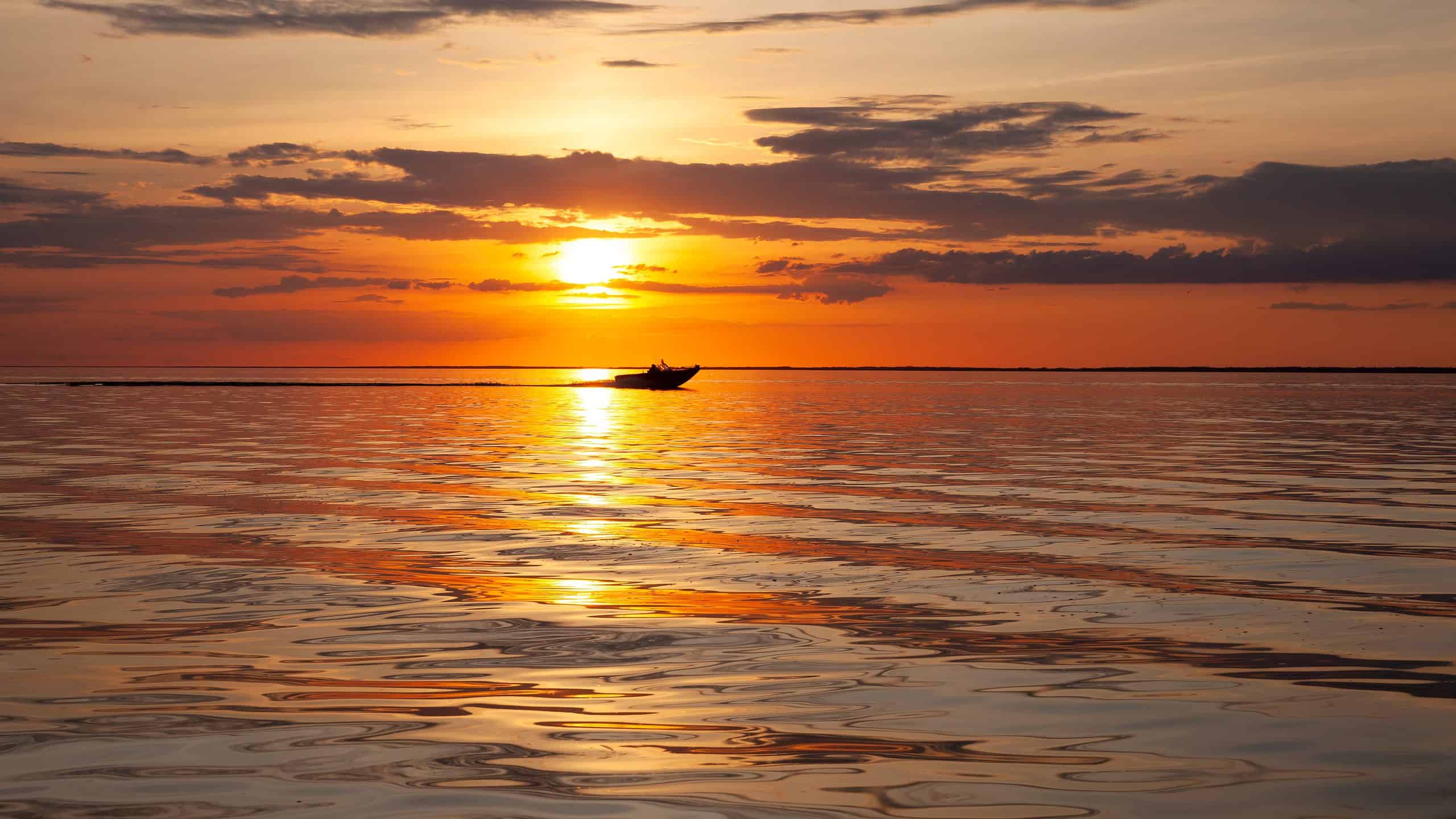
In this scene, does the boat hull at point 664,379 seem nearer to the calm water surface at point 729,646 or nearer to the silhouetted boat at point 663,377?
the silhouetted boat at point 663,377

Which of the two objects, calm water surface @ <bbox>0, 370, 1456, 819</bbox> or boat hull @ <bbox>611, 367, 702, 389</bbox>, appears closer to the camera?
calm water surface @ <bbox>0, 370, 1456, 819</bbox>

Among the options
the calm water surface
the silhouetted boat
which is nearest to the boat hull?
Result: the silhouetted boat

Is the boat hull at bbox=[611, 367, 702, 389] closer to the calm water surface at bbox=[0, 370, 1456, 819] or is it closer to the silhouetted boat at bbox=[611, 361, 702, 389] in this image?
the silhouetted boat at bbox=[611, 361, 702, 389]

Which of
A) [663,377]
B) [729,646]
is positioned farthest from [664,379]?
[729,646]

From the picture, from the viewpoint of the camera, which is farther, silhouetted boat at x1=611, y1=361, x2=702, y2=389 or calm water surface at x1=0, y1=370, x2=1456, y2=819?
silhouetted boat at x1=611, y1=361, x2=702, y2=389

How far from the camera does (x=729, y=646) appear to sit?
12344mm

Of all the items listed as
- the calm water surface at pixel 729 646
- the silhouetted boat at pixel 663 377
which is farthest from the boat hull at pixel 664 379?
the calm water surface at pixel 729 646

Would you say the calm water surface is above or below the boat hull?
above

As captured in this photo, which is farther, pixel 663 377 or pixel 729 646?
pixel 663 377

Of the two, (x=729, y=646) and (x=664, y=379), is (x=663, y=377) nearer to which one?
(x=664, y=379)

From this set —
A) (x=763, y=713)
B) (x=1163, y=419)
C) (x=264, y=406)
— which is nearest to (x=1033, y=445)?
(x=1163, y=419)

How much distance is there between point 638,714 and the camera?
970 centimetres

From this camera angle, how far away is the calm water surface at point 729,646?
26.5ft

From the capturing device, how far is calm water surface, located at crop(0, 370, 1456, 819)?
808 cm
